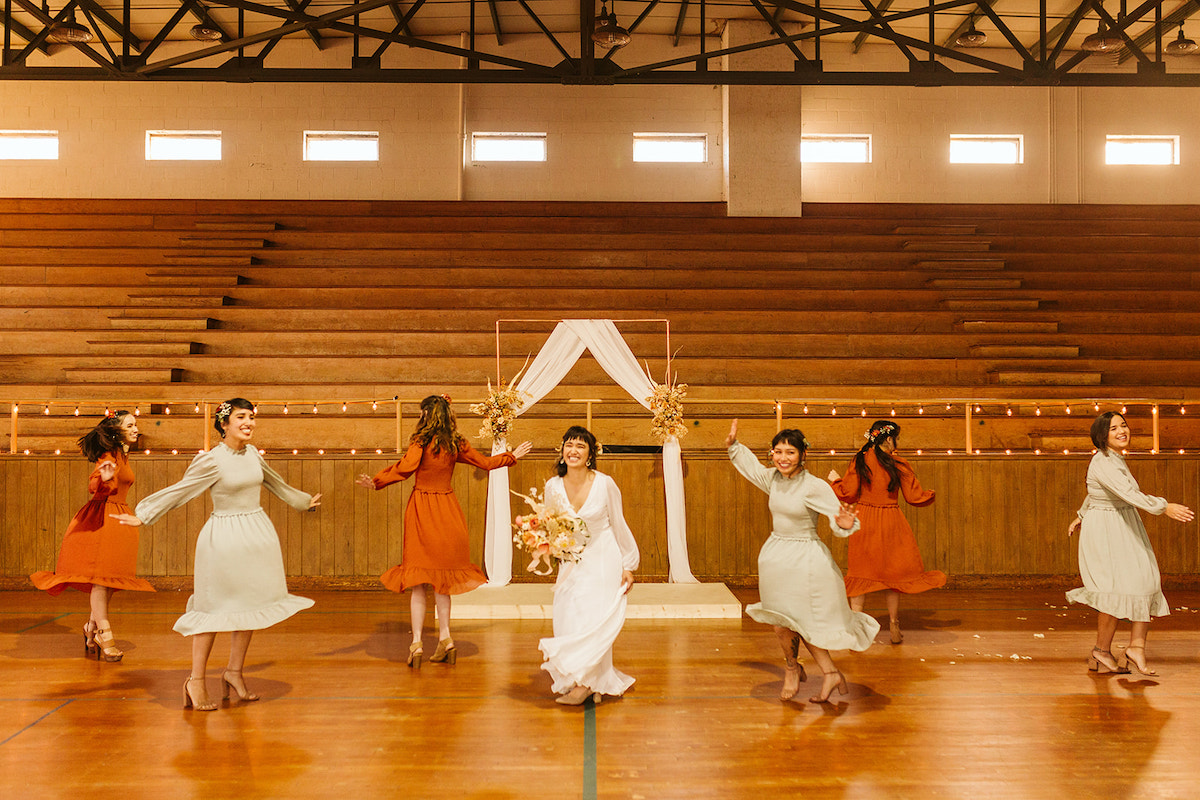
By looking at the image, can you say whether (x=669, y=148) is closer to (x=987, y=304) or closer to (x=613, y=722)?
(x=987, y=304)

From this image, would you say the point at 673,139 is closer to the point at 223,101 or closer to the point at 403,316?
the point at 403,316

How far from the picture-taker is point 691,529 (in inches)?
300

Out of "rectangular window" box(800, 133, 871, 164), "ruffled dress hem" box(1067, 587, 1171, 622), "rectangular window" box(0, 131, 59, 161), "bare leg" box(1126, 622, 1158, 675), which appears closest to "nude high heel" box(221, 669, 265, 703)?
"ruffled dress hem" box(1067, 587, 1171, 622)

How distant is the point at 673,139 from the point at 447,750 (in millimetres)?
11606

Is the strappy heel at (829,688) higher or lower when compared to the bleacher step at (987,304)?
lower

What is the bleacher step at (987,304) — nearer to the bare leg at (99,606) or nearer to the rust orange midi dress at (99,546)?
the rust orange midi dress at (99,546)

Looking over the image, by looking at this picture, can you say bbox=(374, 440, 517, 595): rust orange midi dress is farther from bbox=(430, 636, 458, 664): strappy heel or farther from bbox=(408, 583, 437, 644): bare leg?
bbox=(430, 636, 458, 664): strappy heel

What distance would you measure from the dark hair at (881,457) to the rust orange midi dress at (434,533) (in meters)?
2.48

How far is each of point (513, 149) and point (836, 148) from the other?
5007mm

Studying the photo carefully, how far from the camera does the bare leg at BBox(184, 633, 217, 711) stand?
4316 millimetres

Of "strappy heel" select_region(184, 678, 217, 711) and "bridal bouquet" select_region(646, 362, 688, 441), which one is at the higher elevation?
"bridal bouquet" select_region(646, 362, 688, 441)

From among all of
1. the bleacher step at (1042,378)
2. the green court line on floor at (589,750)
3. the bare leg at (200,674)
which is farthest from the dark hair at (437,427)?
the bleacher step at (1042,378)

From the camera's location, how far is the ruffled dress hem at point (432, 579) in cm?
515

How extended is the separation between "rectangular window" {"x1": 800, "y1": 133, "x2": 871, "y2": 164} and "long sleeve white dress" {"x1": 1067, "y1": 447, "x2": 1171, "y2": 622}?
Result: 9.88 meters
